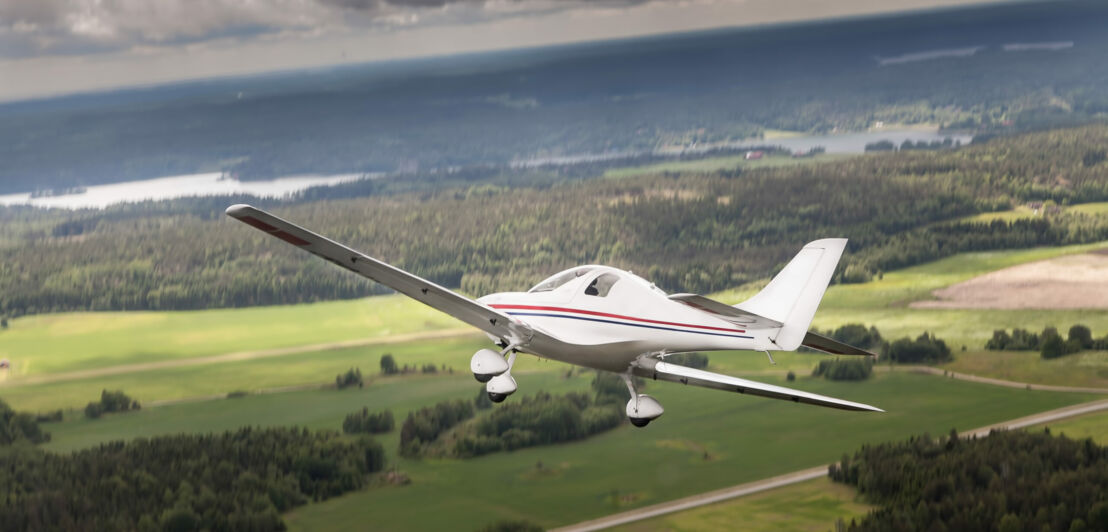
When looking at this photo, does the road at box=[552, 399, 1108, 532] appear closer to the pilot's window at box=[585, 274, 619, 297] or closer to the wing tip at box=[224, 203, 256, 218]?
the pilot's window at box=[585, 274, 619, 297]

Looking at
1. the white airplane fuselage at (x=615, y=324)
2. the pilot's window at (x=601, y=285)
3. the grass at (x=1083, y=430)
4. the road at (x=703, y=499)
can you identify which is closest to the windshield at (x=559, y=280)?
the white airplane fuselage at (x=615, y=324)

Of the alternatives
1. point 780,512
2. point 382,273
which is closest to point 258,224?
point 382,273

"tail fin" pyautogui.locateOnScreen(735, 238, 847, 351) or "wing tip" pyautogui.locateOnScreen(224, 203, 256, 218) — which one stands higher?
"wing tip" pyautogui.locateOnScreen(224, 203, 256, 218)

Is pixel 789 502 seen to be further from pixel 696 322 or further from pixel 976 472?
pixel 696 322

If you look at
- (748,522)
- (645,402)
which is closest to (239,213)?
(645,402)

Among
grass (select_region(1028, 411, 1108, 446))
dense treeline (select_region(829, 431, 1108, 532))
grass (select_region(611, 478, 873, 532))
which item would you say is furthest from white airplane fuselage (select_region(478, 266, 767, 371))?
grass (select_region(1028, 411, 1108, 446))

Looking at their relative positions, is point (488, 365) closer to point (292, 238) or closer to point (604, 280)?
point (604, 280)
